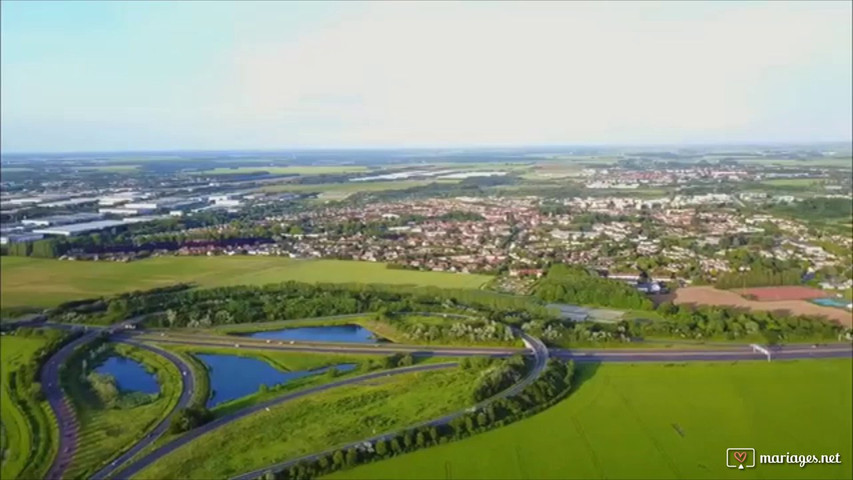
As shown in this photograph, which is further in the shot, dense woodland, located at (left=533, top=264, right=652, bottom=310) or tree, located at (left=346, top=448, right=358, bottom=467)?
dense woodland, located at (left=533, top=264, right=652, bottom=310)

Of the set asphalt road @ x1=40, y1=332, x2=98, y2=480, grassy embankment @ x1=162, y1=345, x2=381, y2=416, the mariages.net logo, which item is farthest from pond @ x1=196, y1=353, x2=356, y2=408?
the mariages.net logo

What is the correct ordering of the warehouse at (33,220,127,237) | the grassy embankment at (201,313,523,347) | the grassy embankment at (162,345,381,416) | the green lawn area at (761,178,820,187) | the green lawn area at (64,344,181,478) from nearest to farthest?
the green lawn area at (64,344,181,478)
the grassy embankment at (162,345,381,416)
the warehouse at (33,220,127,237)
the grassy embankment at (201,313,523,347)
the green lawn area at (761,178,820,187)

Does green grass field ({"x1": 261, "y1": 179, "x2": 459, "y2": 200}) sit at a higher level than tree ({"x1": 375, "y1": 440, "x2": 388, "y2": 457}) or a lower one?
higher

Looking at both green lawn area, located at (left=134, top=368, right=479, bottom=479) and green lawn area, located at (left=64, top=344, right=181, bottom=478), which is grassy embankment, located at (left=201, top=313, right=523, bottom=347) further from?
green lawn area, located at (left=64, top=344, right=181, bottom=478)

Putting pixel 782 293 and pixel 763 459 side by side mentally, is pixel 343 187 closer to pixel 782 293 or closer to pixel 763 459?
pixel 782 293

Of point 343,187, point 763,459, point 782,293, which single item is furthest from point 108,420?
point 343,187

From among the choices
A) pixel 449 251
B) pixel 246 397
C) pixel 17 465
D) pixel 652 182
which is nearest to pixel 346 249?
pixel 449 251

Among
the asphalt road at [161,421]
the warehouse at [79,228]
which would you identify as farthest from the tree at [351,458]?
the warehouse at [79,228]
